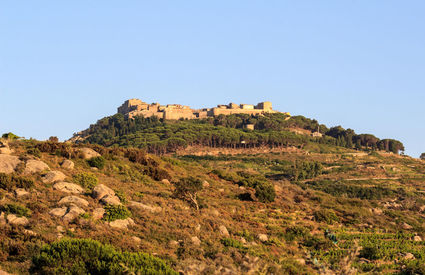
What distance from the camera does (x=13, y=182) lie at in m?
23.2

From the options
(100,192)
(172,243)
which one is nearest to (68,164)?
(100,192)

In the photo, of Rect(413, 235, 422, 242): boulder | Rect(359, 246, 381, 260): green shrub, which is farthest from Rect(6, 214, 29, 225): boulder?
Rect(413, 235, 422, 242): boulder

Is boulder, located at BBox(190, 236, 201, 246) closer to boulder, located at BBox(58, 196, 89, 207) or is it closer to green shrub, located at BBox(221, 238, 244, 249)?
green shrub, located at BBox(221, 238, 244, 249)

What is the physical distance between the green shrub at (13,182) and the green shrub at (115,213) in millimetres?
4646

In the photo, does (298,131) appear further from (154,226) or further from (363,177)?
(154,226)

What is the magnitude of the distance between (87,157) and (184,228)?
1536 centimetres

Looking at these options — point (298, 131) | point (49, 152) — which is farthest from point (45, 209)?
point (298, 131)

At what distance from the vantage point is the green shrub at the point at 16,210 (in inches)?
759

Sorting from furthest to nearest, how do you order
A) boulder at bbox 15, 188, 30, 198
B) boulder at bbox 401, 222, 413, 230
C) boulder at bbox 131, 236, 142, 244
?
boulder at bbox 401, 222, 413, 230 < boulder at bbox 15, 188, 30, 198 < boulder at bbox 131, 236, 142, 244

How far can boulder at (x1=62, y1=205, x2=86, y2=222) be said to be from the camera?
19798 mm

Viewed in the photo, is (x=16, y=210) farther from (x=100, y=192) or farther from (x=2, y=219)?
(x=100, y=192)

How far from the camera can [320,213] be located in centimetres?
3275

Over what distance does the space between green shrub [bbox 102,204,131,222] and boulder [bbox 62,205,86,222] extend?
1.14 m

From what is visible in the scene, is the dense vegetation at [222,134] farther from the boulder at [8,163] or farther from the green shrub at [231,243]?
the green shrub at [231,243]
